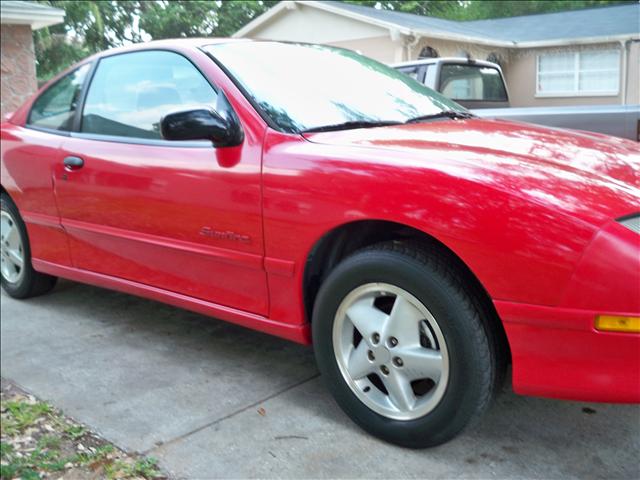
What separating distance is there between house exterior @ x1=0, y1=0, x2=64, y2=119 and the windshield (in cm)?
978

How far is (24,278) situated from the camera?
4566 mm

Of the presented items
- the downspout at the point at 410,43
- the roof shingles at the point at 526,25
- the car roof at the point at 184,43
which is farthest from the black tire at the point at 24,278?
the downspout at the point at 410,43

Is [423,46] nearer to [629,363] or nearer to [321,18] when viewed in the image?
[321,18]

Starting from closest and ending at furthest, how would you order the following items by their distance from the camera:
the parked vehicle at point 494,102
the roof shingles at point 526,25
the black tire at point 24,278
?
the black tire at point 24,278, the parked vehicle at point 494,102, the roof shingles at point 526,25

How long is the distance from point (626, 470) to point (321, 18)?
49.7 feet

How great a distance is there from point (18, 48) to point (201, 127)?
10857 millimetres

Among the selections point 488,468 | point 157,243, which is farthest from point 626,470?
point 157,243

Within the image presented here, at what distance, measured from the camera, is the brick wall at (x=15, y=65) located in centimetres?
1198

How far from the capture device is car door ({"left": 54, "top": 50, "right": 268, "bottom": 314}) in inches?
116

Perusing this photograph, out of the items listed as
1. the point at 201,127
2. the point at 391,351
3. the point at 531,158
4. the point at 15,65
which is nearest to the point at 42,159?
the point at 201,127

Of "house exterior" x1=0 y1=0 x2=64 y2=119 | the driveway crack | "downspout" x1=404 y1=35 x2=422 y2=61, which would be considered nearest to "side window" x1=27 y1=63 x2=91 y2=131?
the driveway crack

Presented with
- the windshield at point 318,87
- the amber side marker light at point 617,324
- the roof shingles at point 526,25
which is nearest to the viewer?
the amber side marker light at point 617,324

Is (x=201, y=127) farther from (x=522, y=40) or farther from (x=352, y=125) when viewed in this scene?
(x=522, y=40)

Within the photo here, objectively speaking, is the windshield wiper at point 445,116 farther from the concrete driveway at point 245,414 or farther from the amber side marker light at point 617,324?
the amber side marker light at point 617,324
